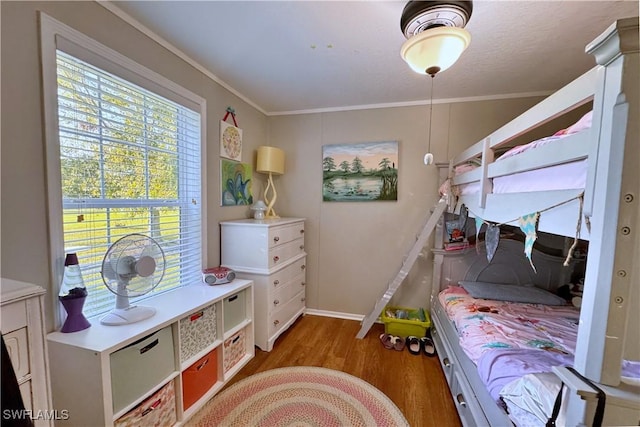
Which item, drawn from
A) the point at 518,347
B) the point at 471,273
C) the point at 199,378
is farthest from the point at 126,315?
the point at 471,273

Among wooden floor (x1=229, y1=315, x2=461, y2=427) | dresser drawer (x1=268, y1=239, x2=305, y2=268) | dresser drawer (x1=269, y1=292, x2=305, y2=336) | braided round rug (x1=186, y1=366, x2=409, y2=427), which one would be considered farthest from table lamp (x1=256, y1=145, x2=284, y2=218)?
braided round rug (x1=186, y1=366, x2=409, y2=427)

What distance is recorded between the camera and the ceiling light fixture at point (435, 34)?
110 cm

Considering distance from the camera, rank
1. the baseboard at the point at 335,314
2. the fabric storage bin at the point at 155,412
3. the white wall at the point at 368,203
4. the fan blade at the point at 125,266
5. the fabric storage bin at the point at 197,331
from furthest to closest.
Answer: the baseboard at the point at 335,314 → the white wall at the point at 368,203 → the fabric storage bin at the point at 197,331 → the fan blade at the point at 125,266 → the fabric storage bin at the point at 155,412

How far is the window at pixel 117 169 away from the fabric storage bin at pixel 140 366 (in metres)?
0.39

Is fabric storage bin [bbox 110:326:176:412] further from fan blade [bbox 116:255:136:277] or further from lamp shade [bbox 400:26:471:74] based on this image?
lamp shade [bbox 400:26:471:74]

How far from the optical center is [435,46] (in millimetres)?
1129

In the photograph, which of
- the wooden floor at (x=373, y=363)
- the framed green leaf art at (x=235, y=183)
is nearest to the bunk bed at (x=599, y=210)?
the wooden floor at (x=373, y=363)

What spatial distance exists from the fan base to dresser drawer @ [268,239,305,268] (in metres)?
0.97

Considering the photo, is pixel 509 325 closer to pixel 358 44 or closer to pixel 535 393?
pixel 535 393

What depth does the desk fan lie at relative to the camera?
51.5 inches

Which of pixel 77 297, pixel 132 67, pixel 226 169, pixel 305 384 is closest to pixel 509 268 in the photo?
pixel 305 384

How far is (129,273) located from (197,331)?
0.55m

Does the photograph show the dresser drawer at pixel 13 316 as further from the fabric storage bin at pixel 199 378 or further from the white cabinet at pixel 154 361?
the fabric storage bin at pixel 199 378

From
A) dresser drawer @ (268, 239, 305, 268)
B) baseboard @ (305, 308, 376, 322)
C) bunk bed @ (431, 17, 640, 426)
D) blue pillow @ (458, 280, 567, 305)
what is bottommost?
baseboard @ (305, 308, 376, 322)
